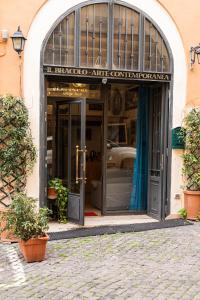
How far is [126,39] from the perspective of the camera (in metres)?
8.70

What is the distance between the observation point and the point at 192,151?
9.10 metres

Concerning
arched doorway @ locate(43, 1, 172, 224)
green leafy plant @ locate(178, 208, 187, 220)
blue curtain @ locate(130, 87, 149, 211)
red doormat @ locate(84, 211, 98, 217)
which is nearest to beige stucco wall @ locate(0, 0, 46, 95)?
arched doorway @ locate(43, 1, 172, 224)

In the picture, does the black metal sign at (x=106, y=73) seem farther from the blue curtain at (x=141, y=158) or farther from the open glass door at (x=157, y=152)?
the blue curtain at (x=141, y=158)

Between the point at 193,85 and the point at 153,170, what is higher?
the point at 193,85

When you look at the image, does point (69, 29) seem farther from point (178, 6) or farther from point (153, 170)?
point (153, 170)

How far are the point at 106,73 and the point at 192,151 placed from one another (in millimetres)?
2283

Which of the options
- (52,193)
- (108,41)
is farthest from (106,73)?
(52,193)

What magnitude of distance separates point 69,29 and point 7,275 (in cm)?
454

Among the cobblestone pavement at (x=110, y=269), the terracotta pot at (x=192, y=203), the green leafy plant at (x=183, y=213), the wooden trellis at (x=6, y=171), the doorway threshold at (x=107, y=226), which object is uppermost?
the wooden trellis at (x=6, y=171)

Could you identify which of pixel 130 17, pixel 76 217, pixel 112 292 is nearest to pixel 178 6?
pixel 130 17

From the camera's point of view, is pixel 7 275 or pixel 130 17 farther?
pixel 130 17

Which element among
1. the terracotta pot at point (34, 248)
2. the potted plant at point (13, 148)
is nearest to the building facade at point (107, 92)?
the potted plant at point (13, 148)

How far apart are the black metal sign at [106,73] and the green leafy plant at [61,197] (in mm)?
2008

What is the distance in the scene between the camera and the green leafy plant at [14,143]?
773cm
